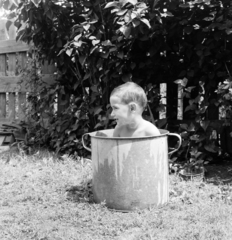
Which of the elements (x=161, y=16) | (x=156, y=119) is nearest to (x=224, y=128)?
(x=156, y=119)

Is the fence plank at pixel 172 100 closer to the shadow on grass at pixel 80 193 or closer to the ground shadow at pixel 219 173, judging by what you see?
the ground shadow at pixel 219 173

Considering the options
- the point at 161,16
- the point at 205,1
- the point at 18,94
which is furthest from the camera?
the point at 18,94

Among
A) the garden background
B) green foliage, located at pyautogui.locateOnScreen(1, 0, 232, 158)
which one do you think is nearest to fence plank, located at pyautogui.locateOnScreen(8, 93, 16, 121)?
the garden background

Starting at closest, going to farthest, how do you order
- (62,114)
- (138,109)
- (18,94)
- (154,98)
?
(138,109) → (154,98) → (62,114) → (18,94)

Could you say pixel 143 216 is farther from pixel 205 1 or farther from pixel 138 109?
pixel 205 1

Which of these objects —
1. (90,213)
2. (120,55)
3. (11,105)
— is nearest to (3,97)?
(11,105)

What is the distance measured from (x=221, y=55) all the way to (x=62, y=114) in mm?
2006

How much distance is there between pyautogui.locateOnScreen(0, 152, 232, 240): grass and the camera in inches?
85.6

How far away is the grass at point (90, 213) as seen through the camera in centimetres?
217

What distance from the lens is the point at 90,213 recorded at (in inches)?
99.3

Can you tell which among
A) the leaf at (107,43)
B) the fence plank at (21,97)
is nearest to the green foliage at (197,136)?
the leaf at (107,43)

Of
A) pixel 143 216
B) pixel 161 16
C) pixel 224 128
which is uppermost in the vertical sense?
pixel 161 16

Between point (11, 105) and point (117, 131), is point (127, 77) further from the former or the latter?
point (11, 105)

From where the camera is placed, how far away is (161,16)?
11.1 ft
